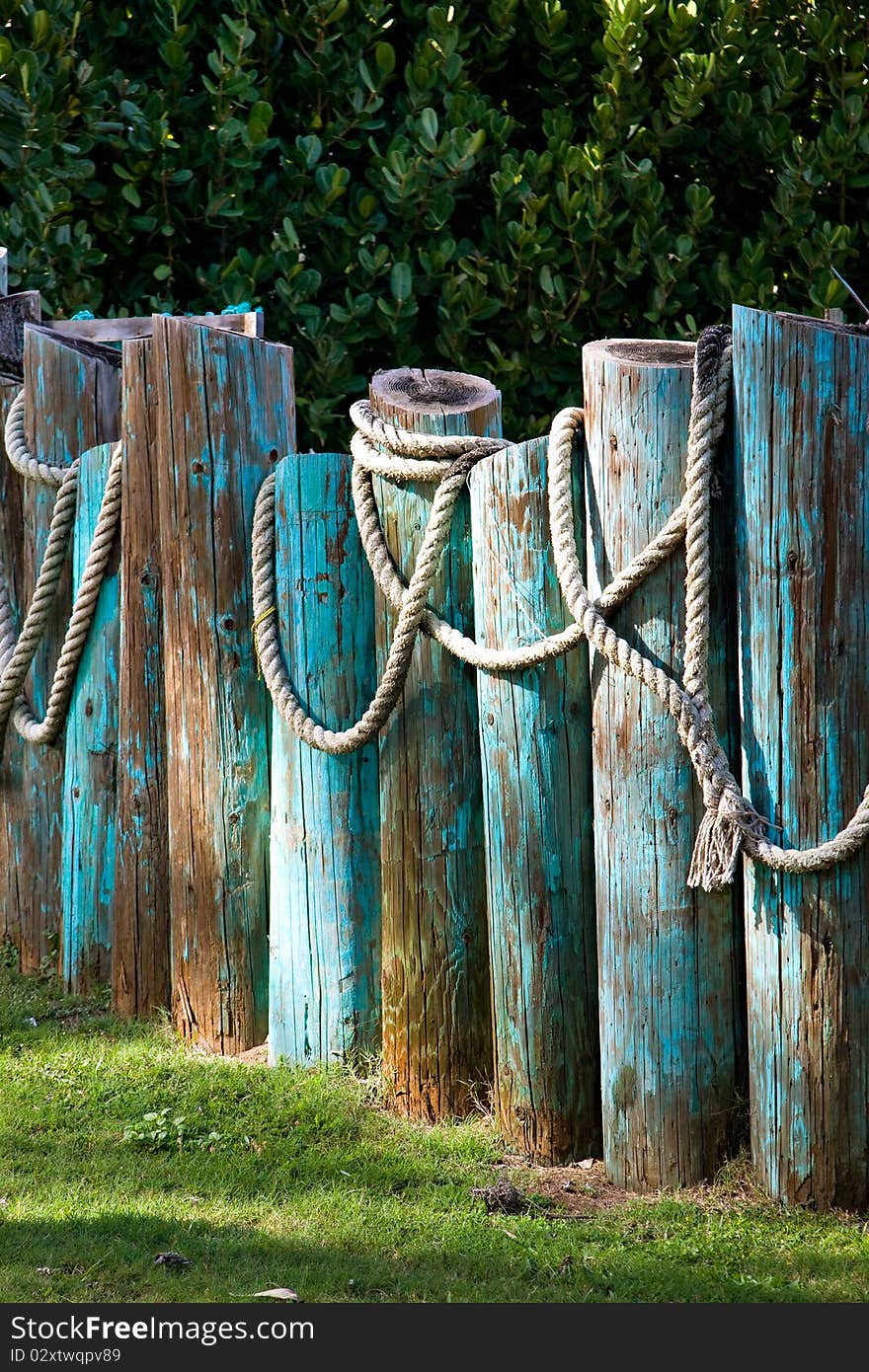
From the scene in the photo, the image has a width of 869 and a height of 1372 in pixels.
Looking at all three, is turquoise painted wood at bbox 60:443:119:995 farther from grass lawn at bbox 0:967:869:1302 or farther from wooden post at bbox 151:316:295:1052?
grass lawn at bbox 0:967:869:1302

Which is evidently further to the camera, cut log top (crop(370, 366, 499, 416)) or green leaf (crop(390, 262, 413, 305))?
green leaf (crop(390, 262, 413, 305))

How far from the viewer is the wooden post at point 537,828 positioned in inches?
153

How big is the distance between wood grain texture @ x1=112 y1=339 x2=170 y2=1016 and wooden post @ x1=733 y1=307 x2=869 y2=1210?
2093mm

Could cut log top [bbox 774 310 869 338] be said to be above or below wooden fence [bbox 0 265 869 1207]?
above

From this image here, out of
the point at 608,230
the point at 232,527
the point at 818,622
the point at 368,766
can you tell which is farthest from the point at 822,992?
the point at 608,230

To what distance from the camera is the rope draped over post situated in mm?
3531

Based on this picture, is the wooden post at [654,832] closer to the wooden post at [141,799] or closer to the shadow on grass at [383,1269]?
the shadow on grass at [383,1269]

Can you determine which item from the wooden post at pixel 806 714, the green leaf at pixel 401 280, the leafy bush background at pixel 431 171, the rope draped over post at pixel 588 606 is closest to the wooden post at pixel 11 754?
the rope draped over post at pixel 588 606

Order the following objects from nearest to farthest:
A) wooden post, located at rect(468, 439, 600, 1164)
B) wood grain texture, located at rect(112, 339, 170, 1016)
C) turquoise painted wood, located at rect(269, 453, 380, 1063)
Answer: wooden post, located at rect(468, 439, 600, 1164), turquoise painted wood, located at rect(269, 453, 380, 1063), wood grain texture, located at rect(112, 339, 170, 1016)

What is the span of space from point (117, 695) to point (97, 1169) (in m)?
1.66

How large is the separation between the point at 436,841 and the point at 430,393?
1.28 m

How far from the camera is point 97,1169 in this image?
3.97 metres

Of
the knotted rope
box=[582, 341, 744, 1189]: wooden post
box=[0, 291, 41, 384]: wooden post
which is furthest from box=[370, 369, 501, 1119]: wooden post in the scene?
box=[0, 291, 41, 384]: wooden post

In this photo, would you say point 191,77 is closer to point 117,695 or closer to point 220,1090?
point 117,695
